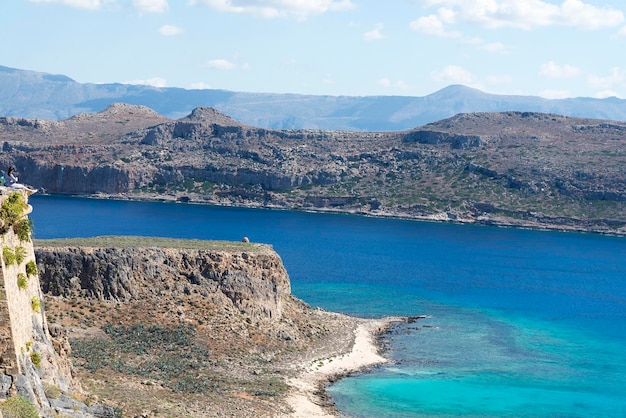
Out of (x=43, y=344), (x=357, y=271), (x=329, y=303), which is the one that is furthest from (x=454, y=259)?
(x=43, y=344)

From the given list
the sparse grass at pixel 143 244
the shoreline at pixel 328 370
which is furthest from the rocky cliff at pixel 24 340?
the sparse grass at pixel 143 244

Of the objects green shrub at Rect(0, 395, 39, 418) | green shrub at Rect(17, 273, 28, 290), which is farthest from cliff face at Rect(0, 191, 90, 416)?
green shrub at Rect(0, 395, 39, 418)

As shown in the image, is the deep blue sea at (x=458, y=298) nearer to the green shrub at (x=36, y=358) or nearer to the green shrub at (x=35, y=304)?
the green shrub at (x=35, y=304)

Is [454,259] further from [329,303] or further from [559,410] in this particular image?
[559,410]

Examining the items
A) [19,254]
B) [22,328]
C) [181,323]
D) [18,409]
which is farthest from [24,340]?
[181,323]

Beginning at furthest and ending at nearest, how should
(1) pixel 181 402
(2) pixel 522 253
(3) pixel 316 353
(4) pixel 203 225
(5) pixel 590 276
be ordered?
(4) pixel 203 225 → (2) pixel 522 253 → (5) pixel 590 276 → (3) pixel 316 353 → (1) pixel 181 402

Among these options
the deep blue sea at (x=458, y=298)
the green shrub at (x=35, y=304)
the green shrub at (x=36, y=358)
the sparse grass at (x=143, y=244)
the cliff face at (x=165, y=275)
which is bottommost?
the deep blue sea at (x=458, y=298)
